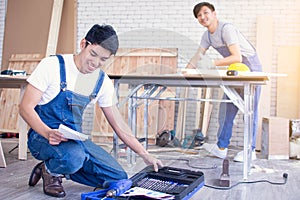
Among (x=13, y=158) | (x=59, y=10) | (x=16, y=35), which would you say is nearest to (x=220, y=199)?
(x=13, y=158)

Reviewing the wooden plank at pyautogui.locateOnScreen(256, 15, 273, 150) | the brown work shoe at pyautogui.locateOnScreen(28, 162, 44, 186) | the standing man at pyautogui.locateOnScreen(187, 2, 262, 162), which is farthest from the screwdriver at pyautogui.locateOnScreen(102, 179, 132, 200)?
the wooden plank at pyautogui.locateOnScreen(256, 15, 273, 150)

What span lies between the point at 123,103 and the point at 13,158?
3.75 ft

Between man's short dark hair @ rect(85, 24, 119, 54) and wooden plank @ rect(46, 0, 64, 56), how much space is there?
281 cm

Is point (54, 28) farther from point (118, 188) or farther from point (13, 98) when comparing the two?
point (118, 188)

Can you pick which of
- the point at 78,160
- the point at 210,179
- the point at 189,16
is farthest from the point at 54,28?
the point at 78,160

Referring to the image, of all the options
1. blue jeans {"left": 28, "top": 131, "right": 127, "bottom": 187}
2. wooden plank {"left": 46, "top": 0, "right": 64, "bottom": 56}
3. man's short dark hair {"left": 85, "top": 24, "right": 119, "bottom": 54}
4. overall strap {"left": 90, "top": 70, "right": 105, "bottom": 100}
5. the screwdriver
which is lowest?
the screwdriver

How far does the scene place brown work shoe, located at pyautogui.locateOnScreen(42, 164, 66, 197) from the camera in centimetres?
180

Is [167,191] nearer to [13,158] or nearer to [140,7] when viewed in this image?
[13,158]

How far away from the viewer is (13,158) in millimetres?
2814

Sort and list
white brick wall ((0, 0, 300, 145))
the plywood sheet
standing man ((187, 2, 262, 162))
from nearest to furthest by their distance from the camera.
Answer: standing man ((187, 2, 262, 162)), white brick wall ((0, 0, 300, 145)), the plywood sheet

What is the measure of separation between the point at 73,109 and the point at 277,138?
2.01 m

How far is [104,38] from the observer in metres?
1.45

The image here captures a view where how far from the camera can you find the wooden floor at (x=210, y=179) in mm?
1872

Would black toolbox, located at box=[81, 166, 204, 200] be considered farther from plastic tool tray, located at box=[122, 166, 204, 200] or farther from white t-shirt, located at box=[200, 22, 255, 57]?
white t-shirt, located at box=[200, 22, 255, 57]
